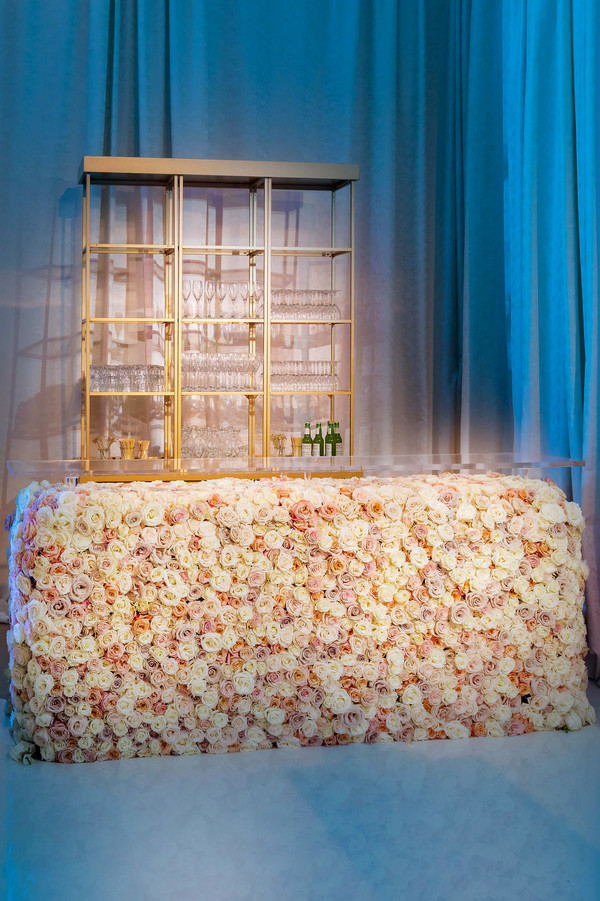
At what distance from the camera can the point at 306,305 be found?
423 cm

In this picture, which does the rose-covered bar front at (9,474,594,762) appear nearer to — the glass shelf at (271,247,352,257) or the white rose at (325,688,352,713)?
the white rose at (325,688,352,713)

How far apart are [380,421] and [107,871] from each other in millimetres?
3154

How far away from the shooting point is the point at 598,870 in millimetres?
1875

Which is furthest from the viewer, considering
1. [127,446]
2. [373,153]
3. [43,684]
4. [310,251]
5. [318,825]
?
[373,153]

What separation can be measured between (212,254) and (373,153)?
1.05 m

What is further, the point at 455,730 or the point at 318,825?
the point at 455,730

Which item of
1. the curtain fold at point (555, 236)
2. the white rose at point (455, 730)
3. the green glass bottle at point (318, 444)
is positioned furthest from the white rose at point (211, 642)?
the green glass bottle at point (318, 444)

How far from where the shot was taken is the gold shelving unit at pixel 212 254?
13.1 ft

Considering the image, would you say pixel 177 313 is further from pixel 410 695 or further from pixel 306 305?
pixel 410 695

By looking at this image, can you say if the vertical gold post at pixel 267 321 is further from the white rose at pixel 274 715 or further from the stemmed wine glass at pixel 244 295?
the white rose at pixel 274 715

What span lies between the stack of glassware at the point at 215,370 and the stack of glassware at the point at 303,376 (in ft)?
0.46

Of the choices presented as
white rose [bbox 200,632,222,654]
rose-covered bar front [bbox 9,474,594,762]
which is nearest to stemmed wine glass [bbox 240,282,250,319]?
rose-covered bar front [bbox 9,474,594,762]

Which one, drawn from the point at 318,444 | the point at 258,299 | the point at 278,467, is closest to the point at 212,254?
the point at 258,299

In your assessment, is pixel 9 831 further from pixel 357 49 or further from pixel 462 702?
pixel 357 49
